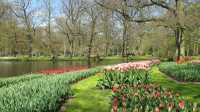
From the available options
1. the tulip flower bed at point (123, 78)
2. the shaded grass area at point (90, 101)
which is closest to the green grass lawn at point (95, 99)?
the shaded grass area at point (90, 101)

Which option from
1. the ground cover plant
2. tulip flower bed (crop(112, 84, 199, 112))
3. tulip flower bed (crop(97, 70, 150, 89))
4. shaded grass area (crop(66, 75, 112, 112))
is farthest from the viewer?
tulip flower bed (crop(97, 70, 150, 89))

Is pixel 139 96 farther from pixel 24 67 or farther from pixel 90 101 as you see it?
pixel 24 67

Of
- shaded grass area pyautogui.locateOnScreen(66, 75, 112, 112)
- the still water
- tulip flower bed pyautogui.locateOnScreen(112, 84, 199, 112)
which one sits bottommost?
the still water

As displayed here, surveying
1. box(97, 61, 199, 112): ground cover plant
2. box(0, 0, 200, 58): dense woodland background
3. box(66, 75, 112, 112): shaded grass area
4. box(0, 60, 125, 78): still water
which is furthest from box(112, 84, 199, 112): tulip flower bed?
box(0, 0, 200, 58): dense woodland background

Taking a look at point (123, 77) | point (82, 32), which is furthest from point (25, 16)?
point (123, 77)

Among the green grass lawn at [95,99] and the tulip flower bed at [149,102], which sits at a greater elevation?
the tulip flower bed at [149,102]

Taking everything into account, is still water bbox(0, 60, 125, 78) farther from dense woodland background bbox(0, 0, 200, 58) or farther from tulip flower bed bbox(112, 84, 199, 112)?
tulip flower bed bbox(112, 84, 199, 112)

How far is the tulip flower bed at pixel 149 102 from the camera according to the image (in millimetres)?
6655

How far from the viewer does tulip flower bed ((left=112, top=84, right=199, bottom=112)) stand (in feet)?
21.8

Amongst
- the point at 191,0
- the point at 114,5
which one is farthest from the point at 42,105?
the point at 191,0

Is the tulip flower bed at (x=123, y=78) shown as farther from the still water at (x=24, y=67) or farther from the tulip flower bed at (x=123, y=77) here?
the still water at (x=24, y=67)

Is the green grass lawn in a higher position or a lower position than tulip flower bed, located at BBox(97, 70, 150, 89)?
lower

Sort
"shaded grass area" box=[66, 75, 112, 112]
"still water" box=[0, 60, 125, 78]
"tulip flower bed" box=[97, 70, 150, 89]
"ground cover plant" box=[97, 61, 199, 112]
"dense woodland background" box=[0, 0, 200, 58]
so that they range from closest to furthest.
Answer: "ground cover plant" box=[97, 61, 199, 112]
"shaded grass area" box=[66, 75, 112, 112]
"tulip flower bed" box=[97, 70, 150, 89]
"still water" box=[0, 60, 125, 78]
"dense woodland background" box=[0, 0, 200, 58]

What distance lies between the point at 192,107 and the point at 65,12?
55986 mm
